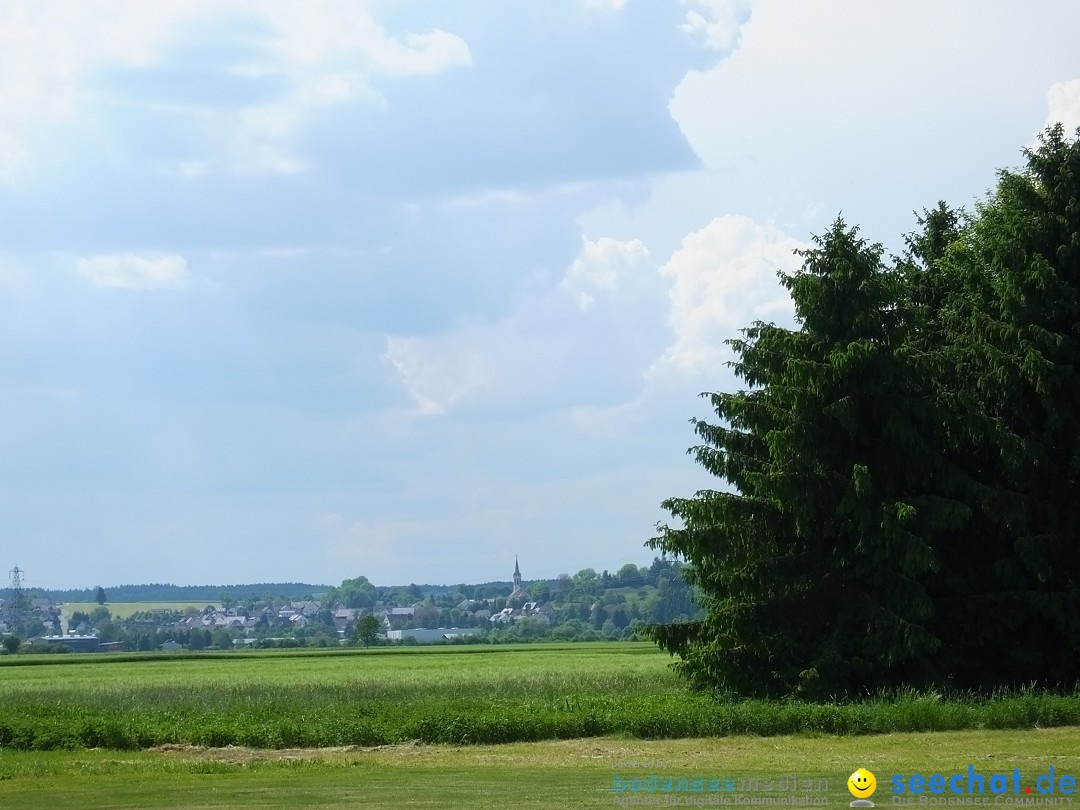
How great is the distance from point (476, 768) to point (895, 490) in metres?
15.1

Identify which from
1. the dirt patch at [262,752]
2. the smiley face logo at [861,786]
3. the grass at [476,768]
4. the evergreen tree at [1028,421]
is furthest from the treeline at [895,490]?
the smiley face logo at [861,786]

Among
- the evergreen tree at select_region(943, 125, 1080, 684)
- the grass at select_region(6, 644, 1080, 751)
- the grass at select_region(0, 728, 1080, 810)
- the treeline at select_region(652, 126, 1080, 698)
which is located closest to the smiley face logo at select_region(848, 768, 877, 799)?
the grass at select_region(0, 728, 1080, 810)

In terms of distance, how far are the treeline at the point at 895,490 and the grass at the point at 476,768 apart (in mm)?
6487

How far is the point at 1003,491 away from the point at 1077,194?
804cm

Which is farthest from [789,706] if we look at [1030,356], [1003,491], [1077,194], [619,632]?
[619,632]

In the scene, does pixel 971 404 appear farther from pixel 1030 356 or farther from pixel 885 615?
pixel 885 615

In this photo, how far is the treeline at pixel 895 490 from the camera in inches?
1169

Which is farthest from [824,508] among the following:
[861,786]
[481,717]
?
[861,786]

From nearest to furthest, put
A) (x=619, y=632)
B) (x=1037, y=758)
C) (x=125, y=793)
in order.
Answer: (x=125, y=793) < (x=1037, y=758) < (x=619, y=632)

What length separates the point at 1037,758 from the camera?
1880 centimetres

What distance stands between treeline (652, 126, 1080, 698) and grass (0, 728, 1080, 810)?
Answer: 6.49 meters

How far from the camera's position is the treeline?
97.5ft

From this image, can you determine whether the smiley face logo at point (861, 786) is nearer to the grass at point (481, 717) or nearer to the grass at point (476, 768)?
the grass at point (476, 768)

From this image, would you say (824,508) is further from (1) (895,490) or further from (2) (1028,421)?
(2) (1028,421)
